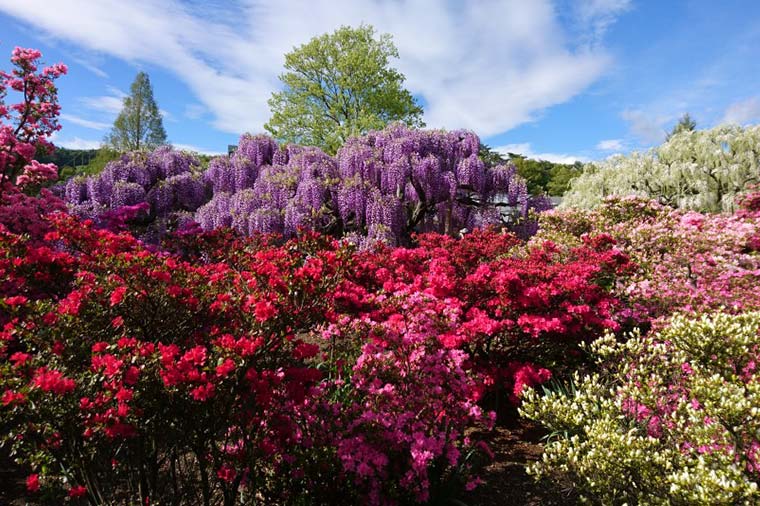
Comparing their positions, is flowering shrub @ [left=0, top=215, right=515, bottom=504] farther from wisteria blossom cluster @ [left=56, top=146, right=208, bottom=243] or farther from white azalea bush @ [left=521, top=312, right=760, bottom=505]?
wisteria blossom cluster @ [left=56, top=146, right=208, bottom=243]

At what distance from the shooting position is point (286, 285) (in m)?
2.65

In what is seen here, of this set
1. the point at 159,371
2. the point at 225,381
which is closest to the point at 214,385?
the point at 225,381

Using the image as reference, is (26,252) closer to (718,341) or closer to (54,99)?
(718,341)

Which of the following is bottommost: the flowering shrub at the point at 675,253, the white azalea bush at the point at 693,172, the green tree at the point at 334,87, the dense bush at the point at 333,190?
the flowering shrub at the point at 675,253

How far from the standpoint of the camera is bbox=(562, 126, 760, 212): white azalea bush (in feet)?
46.6

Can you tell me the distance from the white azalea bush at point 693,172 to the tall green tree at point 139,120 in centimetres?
3917

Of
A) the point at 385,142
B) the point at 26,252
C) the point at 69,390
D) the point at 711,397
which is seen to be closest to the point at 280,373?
the point at 69,390

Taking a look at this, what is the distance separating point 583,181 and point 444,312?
16.0m

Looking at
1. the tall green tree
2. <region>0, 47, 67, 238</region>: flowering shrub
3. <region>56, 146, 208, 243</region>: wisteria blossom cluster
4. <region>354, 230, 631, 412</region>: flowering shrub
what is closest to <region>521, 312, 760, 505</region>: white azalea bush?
<region>354, 230, 631, 412</region>: flowering shrub

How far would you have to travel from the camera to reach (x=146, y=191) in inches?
464

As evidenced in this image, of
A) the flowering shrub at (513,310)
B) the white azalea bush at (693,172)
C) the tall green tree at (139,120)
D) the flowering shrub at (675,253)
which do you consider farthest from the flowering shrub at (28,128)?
the tall green tree at (139,120)

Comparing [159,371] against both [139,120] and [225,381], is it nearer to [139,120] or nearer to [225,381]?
[225,381]

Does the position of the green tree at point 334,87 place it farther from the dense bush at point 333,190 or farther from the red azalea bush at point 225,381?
the red azalea bush at point 225,381

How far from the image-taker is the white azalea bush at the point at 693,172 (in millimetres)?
14203
